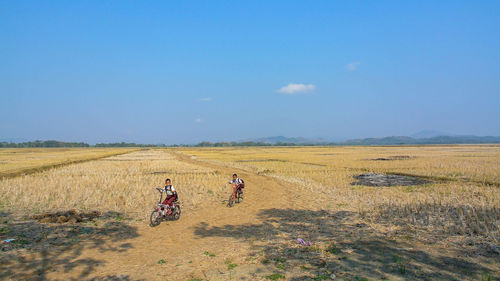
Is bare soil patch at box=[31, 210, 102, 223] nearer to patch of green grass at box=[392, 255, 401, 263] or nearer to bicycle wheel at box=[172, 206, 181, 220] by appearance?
bicycle wheel at box=[172, 206, 181, 220]

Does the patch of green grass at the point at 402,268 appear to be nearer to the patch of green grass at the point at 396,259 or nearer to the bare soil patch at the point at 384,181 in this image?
the patch of green grass at the point at 396,259

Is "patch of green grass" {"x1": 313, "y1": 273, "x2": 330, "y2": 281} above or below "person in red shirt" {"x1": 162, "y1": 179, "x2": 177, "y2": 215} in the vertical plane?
below

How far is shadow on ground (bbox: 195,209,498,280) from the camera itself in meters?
6.68

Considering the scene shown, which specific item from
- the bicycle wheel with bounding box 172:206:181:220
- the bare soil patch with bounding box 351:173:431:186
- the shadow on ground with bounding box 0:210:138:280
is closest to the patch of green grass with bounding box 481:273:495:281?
the shadow on ground with bounding box 0:210:138:280

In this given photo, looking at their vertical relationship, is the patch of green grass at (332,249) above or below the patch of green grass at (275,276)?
below

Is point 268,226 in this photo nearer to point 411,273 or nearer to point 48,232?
point 411,273

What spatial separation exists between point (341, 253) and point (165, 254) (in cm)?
466

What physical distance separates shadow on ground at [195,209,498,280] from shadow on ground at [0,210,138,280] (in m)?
2.89

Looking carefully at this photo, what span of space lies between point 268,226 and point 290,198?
19.0 ft

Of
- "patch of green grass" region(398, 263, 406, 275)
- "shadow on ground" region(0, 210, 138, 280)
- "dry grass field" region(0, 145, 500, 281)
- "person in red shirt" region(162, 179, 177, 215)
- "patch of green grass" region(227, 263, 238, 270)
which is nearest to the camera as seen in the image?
"patch of green grass" region(398, 263, 406, 275)

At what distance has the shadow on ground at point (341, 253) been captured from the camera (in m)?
6.68

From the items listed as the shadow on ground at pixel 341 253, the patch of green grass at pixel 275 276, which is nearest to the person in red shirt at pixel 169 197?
the shadow on ground at pixel 341 253

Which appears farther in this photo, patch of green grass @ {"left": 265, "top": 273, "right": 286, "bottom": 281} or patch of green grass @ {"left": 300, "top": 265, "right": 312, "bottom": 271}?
patch of green grass @ {"left": 300, "top": 265, "right": 312, "bottom": 271}

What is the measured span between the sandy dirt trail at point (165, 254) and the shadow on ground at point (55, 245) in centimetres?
3
